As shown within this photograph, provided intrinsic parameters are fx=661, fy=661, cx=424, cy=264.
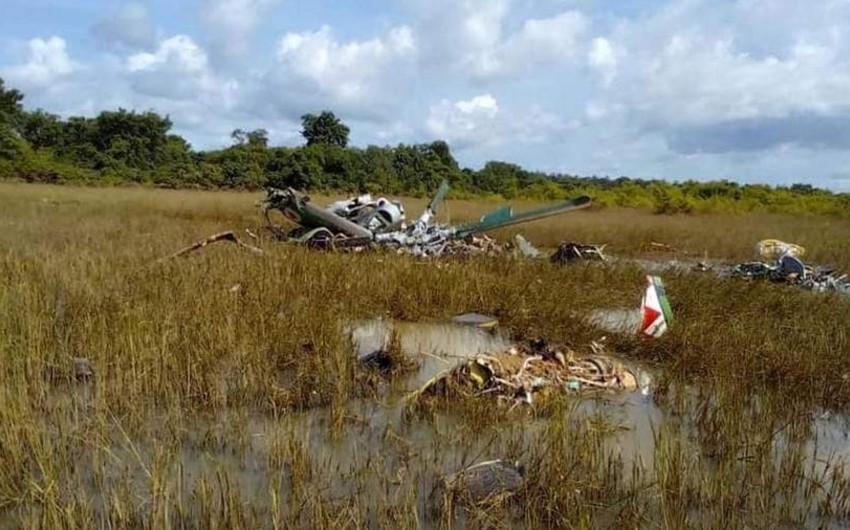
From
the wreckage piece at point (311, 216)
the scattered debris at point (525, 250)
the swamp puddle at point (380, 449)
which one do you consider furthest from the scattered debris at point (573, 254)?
the swamp puddle at point (380, 449)

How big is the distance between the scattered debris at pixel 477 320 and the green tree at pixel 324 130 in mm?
36105

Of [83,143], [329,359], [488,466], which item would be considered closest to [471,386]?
[329,359]

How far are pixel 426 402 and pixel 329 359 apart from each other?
0.79 metres

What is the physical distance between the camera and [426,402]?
393 centimetres

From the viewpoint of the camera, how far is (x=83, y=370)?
4.10m

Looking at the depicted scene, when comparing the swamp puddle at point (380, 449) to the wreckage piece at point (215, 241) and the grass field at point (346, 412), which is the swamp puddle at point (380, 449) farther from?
the wreckage piece at point (215, 241)

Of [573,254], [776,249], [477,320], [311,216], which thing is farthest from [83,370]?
[776,249]

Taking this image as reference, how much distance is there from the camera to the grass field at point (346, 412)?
267cm

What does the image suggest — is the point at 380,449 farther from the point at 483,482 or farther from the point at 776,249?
the point at 776,249

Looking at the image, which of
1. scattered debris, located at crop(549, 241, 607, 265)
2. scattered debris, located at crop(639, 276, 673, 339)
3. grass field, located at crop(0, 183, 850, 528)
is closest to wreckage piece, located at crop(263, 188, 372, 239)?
scattered debris, located at crop(549, 241, 607, 265)

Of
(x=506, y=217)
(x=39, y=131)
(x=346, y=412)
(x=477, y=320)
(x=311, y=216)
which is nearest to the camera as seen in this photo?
(x=346, y=412)

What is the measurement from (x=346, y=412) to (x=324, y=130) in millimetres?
39418

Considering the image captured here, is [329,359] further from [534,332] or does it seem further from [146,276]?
[146,276]

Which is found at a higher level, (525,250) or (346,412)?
(525,250)
